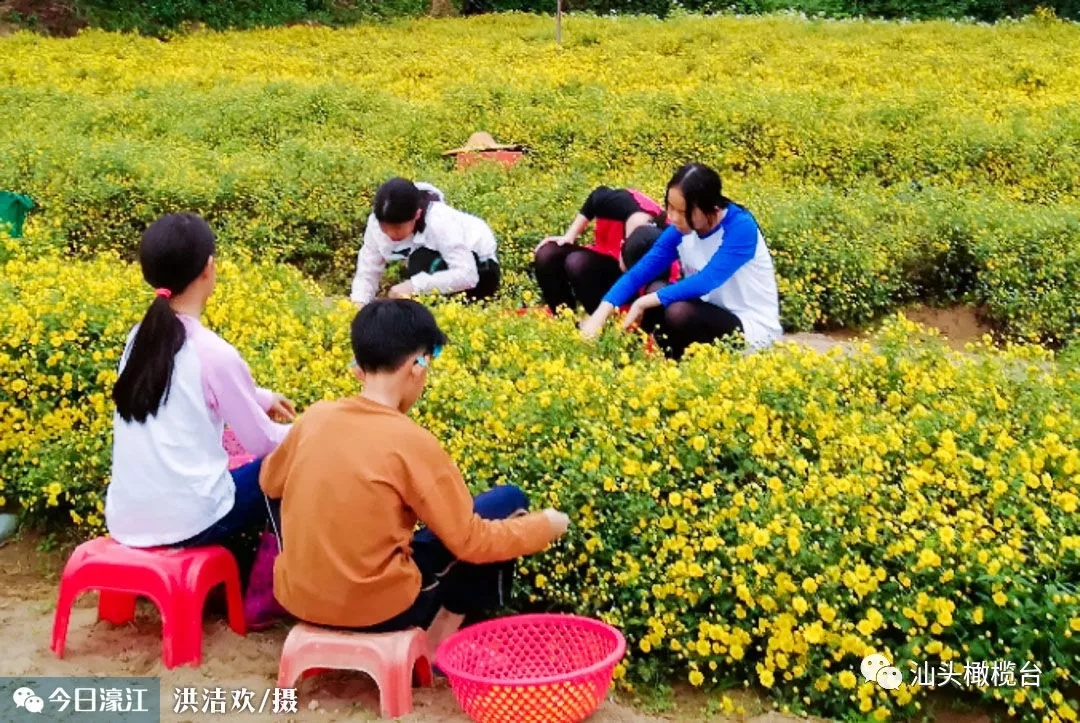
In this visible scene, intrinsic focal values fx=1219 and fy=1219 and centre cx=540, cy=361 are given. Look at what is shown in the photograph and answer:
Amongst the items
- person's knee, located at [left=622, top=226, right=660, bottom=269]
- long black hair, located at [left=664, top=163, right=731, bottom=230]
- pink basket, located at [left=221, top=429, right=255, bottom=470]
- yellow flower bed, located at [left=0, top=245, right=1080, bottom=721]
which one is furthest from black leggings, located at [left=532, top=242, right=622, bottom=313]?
pink basket, located at [left=221, top=429, right=255, bottom=470]

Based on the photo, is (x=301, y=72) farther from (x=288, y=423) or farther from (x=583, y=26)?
(x=288, y=423)

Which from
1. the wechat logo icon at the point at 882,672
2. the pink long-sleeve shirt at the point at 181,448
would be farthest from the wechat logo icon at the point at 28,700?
the wechat logo icon at the point at 882,672

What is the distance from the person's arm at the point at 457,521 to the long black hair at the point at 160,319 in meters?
0.88

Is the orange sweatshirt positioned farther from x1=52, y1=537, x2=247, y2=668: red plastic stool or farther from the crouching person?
x1=52, y1=537, x2=247, y2=668: red plastic stool

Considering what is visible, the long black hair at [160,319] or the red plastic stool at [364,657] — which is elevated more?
the long black hair at [160,319]

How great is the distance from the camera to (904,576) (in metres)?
3.43

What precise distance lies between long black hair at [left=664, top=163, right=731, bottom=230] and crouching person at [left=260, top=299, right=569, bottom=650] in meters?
2.33

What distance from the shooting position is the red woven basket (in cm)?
317

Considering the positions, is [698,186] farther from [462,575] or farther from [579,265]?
[462,575]

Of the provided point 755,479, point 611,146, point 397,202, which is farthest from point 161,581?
point 611,146

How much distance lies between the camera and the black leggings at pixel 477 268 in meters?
6.45

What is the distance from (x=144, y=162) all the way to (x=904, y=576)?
7005 mm

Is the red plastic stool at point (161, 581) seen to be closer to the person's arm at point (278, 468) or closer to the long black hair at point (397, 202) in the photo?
the person's arm at point (278, 468)

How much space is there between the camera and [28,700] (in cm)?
345
